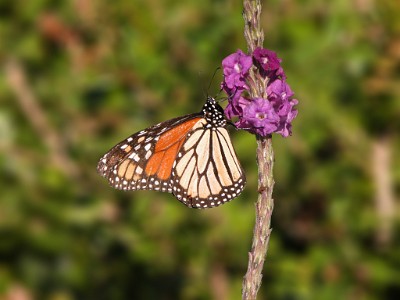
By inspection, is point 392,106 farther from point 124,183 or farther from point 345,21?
point 124,183

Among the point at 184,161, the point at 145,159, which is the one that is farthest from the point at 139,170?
the point at 184,161

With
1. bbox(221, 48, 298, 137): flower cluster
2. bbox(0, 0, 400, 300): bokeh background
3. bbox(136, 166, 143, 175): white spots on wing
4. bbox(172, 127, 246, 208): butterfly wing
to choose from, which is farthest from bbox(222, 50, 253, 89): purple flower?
bbox(0, 0, 400, 300): bokeh background

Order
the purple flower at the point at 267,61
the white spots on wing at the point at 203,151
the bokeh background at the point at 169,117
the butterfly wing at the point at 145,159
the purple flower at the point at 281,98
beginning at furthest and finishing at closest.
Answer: the bokeh background at the point at 169,117, the white spots on wing at the point at 203,151, the butterfly wing at the point at 145,159, the purple flower at the point at 281,98, the purple flower at the point at 267,61

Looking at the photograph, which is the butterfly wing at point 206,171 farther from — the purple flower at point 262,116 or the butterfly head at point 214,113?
the purple flower at point 262,116

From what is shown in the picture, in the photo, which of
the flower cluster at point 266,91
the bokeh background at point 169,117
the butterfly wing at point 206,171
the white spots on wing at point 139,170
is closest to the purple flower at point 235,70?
the flower cluster at point 266,91

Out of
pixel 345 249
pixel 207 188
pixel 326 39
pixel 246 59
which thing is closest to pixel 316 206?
pixel 345 249

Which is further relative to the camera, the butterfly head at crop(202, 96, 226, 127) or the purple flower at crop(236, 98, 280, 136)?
the butterfly head at crop(202, 96, 226, 127)

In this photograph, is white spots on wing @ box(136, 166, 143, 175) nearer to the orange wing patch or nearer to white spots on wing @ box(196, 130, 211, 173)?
the orange wing patch
